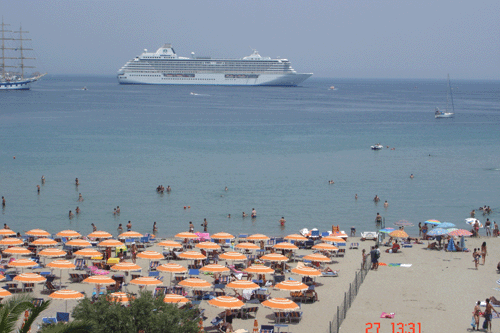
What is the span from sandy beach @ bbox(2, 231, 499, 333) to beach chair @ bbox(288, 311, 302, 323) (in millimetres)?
166

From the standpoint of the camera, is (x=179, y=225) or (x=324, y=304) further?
(x=179, y=225)

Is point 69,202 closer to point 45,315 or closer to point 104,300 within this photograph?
point 45,315

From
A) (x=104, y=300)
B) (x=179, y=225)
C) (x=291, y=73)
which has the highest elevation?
(x=291, y=73)

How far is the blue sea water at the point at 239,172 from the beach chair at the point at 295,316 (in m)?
12.5

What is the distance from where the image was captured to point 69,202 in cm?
3272

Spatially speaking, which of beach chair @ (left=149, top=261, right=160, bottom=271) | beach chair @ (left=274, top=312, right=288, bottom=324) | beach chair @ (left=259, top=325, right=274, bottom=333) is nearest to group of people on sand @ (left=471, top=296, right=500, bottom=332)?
beach chair @ (left=274, top=312, right=288, bottom=324)

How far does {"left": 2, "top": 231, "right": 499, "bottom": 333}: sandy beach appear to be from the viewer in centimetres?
1504

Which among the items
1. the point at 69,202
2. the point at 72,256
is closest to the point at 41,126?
the point at 69,202

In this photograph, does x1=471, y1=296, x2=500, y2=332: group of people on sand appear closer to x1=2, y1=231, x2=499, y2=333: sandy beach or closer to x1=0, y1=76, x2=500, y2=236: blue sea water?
x1=2, y1=231, x2=499, y2=333: sandy beach

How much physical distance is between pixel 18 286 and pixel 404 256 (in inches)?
520

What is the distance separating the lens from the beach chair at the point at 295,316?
1521 cm

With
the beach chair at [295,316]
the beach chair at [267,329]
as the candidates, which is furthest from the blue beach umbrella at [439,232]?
the beach chair at [267,329]

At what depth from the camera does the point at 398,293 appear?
17328 millimetres

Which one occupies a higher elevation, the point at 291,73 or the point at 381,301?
the point at 291,73
